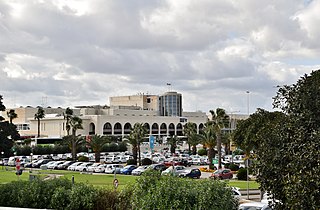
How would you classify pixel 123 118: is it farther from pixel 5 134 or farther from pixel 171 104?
pixel 5 134

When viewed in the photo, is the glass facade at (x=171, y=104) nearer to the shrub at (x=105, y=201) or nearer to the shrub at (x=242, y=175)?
the shrub at (x=242, y=175)

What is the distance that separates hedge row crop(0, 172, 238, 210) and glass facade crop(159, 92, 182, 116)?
149988mm

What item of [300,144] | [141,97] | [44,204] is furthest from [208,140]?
[141,97]

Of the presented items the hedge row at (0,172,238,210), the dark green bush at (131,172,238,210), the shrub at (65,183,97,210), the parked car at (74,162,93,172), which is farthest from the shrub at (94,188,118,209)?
the parked car at (74,162,93,172)

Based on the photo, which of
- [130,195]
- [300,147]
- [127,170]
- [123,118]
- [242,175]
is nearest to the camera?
[300,147]

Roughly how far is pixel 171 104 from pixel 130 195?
6036 inches

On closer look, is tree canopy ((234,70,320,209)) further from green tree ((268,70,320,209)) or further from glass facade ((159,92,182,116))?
glass facade ((159,92,182,116))

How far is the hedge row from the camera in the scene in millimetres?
15586

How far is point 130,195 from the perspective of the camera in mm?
18328

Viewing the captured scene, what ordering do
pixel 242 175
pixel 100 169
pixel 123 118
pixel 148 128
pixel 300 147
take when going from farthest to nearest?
pixel 148 128 < pixel 123 118 < pixel 100 169 < pixel 242 175 < pixel 300 147

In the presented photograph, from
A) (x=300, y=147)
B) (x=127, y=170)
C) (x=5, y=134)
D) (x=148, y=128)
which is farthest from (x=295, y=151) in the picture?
(x=148, y=128)

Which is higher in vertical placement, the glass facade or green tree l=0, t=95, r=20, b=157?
the glass facade

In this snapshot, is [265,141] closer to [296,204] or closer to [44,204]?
[296,204]

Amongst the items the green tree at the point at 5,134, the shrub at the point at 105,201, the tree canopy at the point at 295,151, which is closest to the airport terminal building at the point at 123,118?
the green tree at the point at 5,134
